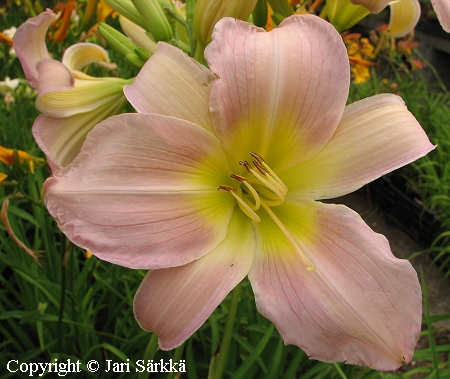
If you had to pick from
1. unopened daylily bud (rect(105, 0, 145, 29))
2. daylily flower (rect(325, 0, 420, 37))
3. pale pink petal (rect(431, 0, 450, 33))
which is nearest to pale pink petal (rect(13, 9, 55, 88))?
unopened daylily bud (rect(105, 0, 145, 29))

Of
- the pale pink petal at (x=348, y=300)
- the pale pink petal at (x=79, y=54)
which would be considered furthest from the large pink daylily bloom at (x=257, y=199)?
the pale pink petal at (x=79, y=54)

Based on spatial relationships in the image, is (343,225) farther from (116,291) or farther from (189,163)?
(116,291)

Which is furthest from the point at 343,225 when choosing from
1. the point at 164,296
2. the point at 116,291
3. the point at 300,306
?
the point at 116,291

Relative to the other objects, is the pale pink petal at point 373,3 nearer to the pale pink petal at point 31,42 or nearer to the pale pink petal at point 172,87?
the pale pink petal at point 172,87

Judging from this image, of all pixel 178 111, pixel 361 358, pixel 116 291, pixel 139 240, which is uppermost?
pixel 178 111

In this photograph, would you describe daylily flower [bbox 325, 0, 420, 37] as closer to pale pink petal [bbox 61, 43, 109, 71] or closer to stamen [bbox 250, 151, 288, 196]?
stamen [bbox 250, 151, 288, 196]

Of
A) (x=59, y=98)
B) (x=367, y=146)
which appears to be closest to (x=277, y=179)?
(x=367, y=146)
